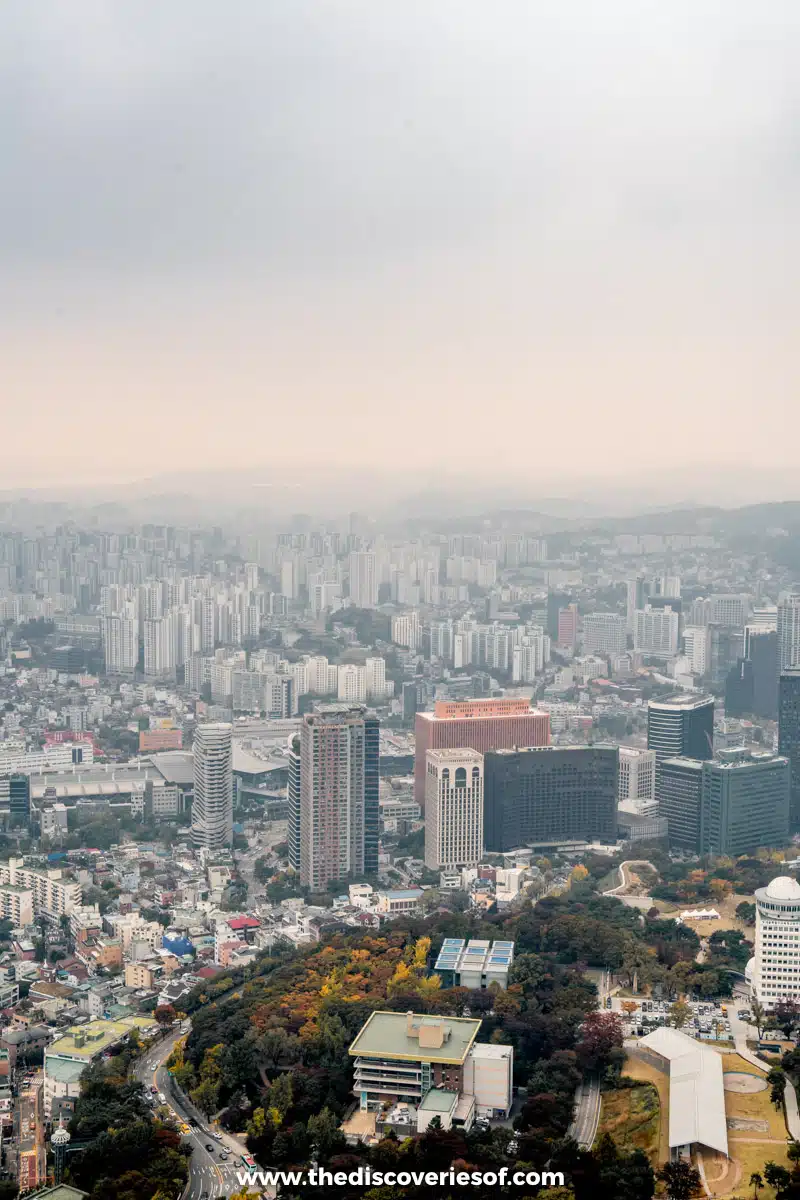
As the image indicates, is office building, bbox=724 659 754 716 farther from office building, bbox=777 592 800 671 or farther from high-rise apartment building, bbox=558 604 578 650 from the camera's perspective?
high-rise apartment building, bbox=558 604 578 650

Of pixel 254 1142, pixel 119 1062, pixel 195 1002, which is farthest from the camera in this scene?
pixel 195 1002

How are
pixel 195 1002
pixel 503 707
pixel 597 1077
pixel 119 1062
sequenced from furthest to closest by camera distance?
pixel 503 707, pixel 195 1002, pixel 119 1062, pixel 597 1077

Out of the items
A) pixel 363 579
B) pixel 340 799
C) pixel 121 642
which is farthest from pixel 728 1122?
pixel 121 642

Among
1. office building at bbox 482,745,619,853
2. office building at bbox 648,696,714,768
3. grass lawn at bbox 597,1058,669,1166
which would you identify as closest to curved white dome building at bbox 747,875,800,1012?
grass lawn at bbox 597,1058,669,1166

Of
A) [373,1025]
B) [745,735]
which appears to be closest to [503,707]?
[745,735]

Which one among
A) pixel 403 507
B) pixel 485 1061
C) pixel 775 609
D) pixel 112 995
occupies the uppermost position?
pixel 403 507

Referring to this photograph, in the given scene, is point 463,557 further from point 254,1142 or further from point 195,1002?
point 254,1142

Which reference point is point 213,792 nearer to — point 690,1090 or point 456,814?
point 456,814
